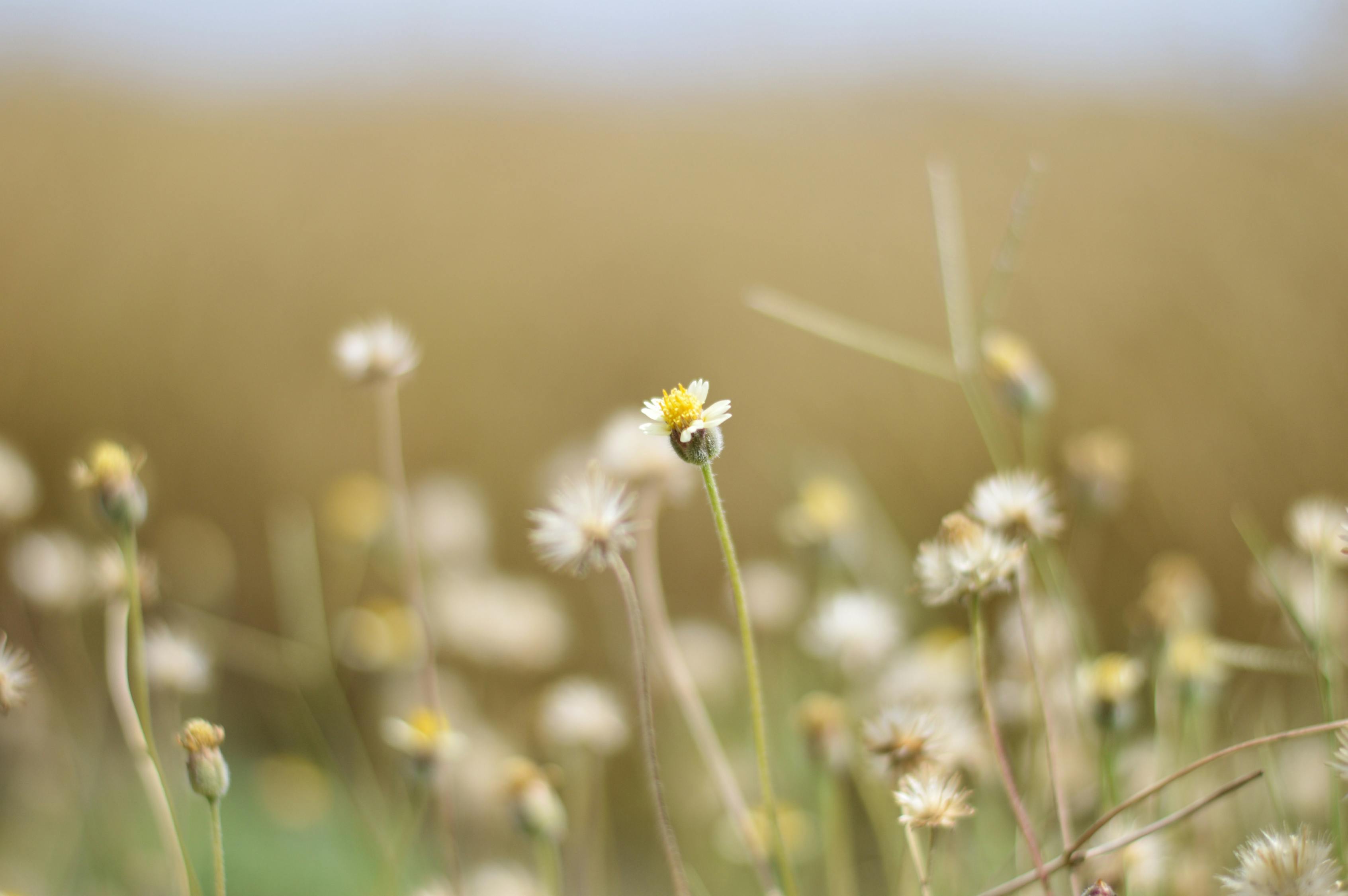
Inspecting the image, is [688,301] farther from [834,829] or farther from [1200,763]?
[1200,763]

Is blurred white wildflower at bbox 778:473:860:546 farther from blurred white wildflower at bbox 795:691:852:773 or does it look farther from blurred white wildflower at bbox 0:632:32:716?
blurred white wildflower at bbox 0:632:32:716

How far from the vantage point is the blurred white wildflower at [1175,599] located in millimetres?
395

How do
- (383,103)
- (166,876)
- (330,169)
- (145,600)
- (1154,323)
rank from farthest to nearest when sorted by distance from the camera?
(383,103)
(330,169)
(1154,323)
(166,876)
(145,600)

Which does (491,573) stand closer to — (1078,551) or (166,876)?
(166,876)

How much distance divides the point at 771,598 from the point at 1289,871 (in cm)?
45

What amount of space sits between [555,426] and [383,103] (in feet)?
3.08

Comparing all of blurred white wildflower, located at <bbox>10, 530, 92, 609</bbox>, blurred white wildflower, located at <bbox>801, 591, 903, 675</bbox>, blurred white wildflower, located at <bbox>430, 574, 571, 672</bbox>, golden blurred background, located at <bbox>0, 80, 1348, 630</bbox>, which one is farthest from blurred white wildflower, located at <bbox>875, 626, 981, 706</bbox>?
blurred white wildflower, located at <bbox>10, 530, 92, 609</bbox>

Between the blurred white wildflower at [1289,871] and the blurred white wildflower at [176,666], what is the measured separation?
0.46 meters

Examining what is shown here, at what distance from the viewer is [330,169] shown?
1410 millimetres

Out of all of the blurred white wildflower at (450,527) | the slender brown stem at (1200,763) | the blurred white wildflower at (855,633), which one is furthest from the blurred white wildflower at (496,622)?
the slender brown stem at (1200,763)

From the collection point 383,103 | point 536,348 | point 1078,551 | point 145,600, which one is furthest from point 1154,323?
point 383,103

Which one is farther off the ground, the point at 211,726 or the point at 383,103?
the point at 383,103

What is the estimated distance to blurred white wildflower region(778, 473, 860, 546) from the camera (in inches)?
20.7

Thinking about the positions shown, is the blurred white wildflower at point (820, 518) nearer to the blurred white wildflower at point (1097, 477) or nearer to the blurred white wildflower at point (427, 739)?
the blurred white wildflower at point (1097, 477)
